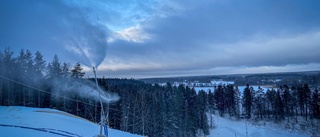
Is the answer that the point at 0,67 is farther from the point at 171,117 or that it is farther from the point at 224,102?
the point at 224,102

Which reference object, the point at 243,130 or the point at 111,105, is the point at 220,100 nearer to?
the point at 243,130

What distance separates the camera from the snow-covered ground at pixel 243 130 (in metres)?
45.8

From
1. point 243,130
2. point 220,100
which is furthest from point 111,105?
point 220,100

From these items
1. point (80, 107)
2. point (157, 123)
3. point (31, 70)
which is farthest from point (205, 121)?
point (31, 70)

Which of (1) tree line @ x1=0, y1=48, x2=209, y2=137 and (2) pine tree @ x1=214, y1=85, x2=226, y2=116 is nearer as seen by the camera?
(1) tree line @ x1=0, y1=48, x2=209, y2=137

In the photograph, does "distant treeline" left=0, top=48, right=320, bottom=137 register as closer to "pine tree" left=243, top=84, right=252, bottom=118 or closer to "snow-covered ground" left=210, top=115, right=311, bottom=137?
"snow-covered ground" left=210, top=115, right=311, bottom=137

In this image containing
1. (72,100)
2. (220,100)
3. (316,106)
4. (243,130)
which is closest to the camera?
(72,100)

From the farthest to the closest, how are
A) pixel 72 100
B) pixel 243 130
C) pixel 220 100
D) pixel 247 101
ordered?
pixel 220 100, pixel 247 101, pixel 243 130, pixel 72 100

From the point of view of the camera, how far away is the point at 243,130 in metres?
48.6

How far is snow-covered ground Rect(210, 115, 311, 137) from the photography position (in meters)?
45.8

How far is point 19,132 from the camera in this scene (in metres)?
11.3

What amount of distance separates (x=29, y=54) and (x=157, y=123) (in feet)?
83.1

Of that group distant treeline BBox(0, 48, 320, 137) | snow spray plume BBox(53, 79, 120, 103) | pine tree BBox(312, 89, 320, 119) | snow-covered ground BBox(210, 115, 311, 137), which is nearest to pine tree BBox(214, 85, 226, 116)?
snow-covered ground BBox(210, 115, 311, 137)

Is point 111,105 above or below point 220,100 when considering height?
above
